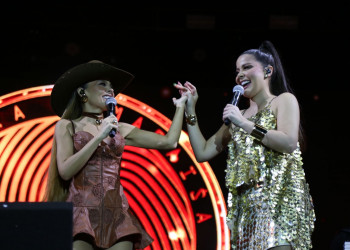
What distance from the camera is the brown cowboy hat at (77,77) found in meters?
3.91

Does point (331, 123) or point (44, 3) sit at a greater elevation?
point (44, 3)

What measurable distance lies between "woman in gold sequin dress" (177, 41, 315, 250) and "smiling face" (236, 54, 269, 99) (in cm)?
7

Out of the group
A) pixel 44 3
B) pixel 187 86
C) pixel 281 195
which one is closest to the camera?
pixel 281 195

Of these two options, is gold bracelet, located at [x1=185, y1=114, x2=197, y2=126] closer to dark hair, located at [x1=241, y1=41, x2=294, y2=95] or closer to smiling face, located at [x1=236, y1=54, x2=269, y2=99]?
smiling face, located at [x1=236, y1=54, x2=269, y2=99]

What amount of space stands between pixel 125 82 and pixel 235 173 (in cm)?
98

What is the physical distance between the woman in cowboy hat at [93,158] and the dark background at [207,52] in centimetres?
169

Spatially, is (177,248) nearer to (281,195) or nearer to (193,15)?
(193,15)

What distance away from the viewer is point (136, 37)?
5.73m

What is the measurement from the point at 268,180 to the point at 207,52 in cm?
248

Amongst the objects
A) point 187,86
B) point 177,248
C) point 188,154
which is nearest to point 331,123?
point 188,154

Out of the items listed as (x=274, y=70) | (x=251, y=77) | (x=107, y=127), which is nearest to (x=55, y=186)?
(x=107, y=127)

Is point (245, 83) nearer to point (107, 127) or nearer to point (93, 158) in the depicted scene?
point (107, 127)

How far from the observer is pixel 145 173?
19.1 feet

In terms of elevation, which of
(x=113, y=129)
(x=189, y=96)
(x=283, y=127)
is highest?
(x=189, y=96)
